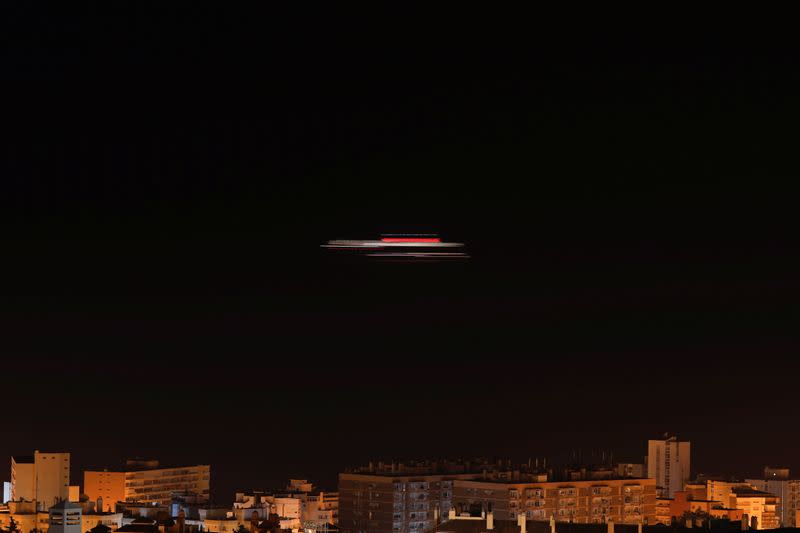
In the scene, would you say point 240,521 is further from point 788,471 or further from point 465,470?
point 788,471

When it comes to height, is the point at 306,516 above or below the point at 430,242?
below

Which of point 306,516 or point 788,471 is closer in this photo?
point 306,516

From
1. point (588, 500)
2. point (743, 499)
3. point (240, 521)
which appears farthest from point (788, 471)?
point (240, 521)

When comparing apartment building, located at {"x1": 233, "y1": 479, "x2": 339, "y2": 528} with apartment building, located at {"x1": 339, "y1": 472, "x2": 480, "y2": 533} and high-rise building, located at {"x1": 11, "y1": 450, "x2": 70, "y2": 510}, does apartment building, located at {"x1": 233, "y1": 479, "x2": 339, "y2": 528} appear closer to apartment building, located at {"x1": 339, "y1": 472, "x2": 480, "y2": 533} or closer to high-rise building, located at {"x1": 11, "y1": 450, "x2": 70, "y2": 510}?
apartment building, located at {"x1": 339, "y1": 472, "x2": 480, "y2": 533}

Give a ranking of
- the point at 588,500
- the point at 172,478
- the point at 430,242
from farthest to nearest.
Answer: the point at 172,478, the point at 588,500, the point at 430,242

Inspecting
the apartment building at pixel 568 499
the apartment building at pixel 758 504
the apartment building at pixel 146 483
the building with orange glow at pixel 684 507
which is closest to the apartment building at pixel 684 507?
the building with orange glow at pixel 684 507

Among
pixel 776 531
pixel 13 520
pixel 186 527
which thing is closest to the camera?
pixel 776 531

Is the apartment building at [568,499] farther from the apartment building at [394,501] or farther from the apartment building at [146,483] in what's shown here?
the apartment building at [146,483]
